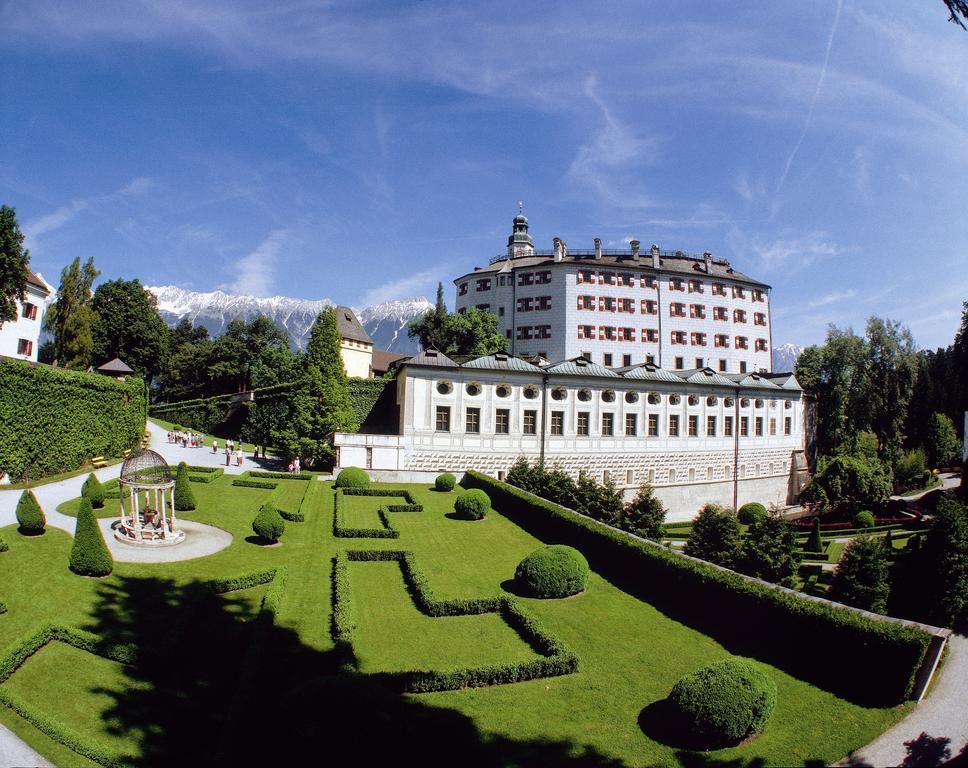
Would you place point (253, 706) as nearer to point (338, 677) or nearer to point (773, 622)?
point (338, 677)

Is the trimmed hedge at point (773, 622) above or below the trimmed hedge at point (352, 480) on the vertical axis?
below

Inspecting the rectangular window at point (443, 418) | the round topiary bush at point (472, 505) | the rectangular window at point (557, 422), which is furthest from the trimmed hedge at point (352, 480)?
the rectangular window at point (557, 422)

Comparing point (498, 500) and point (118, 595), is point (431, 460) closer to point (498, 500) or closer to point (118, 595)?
point (498, 500)

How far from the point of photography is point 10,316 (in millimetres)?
28312

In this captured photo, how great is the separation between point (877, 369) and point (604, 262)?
90.0 ft

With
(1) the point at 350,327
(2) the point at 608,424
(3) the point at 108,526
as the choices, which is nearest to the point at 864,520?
(2) the point at 608,424

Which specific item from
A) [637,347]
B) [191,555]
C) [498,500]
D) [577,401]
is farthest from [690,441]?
[191,555]

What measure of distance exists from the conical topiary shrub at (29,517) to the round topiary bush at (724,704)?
1933 centimetres

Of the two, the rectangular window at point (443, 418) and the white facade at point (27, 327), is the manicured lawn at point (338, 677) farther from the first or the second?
the white facade at point (27, 327)

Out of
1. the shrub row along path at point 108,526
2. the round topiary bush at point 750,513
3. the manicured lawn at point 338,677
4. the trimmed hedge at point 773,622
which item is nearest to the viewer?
the manicured lawn at point 338,677

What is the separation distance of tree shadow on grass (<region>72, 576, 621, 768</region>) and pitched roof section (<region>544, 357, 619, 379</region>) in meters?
27.8

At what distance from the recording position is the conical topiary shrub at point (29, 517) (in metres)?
17.9

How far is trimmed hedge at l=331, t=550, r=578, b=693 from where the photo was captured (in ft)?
37.1

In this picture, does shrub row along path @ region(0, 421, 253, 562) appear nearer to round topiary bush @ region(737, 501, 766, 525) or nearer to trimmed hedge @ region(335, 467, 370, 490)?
trimmed hedge @ region(335, 467, 370, 490)
